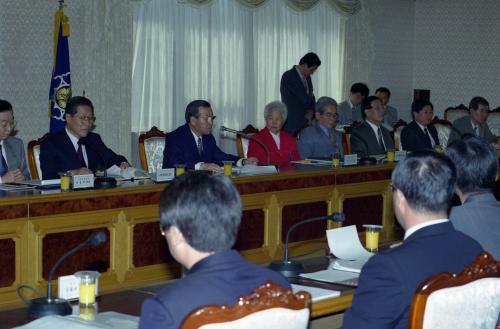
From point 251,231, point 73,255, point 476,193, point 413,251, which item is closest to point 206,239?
point 413,251

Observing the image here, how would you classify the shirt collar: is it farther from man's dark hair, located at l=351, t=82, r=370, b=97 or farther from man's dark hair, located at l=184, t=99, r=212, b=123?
man's dark hair, located at l=351, t=82, r=370, b=97

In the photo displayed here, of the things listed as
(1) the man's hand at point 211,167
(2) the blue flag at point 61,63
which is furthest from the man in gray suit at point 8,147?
(2) the blue flag at point 61,63

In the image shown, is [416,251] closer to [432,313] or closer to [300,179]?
[432,313]

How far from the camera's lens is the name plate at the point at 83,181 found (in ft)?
14.5

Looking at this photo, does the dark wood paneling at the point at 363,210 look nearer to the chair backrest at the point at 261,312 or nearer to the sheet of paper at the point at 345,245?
the sheet of paper at the point at 345,245

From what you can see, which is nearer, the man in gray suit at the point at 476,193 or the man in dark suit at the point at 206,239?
the man in dark suit at the point at 206,239

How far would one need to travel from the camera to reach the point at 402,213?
2357 millimetres

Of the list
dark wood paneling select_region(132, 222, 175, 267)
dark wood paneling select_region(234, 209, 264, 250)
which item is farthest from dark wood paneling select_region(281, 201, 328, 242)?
dark wood paneling select_region(132, 222, 175, 267)

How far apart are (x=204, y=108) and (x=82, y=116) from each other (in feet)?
2.72

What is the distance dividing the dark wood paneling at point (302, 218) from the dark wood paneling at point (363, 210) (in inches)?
8.2

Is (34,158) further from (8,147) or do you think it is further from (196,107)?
(196,107)

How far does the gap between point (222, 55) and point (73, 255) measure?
4.82m

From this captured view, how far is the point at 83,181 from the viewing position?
4469 millimetres

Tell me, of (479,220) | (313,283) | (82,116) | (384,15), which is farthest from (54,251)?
(384,15)
